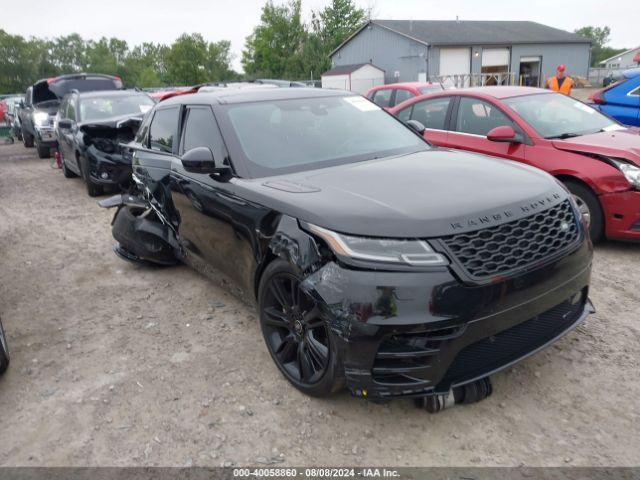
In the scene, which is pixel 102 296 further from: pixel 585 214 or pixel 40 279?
pixel 585 214

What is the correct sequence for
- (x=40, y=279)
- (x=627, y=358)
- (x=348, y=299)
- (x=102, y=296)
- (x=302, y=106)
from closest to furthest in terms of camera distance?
(x=348, y=299) → (x=627, y=358) → (x=302, y=106) → (x=102, y=296) → (x=40, y=279)

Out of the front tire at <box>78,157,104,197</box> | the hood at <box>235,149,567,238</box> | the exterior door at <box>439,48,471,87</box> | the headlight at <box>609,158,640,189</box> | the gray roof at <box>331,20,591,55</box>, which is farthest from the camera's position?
the gray roof at <box>331,20,591,55</box>

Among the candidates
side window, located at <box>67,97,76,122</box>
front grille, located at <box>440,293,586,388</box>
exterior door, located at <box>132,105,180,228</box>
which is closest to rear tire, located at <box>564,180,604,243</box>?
front grille, located at <box>440,293,586,388</box>

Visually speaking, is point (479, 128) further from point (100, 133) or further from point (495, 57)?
point (495, 57)

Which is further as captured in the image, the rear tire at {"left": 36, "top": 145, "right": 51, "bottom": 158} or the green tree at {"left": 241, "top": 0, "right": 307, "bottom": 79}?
the green tree at {"left": 241, "top": 0, "right": 307, "bottom": 79}

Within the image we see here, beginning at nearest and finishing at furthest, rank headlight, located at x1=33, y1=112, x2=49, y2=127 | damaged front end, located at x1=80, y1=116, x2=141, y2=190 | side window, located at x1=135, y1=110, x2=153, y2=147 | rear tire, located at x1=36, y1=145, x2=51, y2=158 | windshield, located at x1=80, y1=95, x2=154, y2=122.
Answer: side window, located at x1=135, y1=110, x2=153, y2=147, damaged front end, located at x1=80, y1=116, x2=141, y2=190, windshield, located at x1=80, y1=95, x2=154, y2=122, headlight, located at x1=33, y1=112, x2=49, y2=127, rear tire, located at x1=36, y1=145, x2=51, y2=158

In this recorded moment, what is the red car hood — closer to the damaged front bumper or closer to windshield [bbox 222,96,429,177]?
windshield [bbox 222,96,429,177]

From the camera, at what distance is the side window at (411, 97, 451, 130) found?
6.45 meters

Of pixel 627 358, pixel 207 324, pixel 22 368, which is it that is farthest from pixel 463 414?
pixel 22 368

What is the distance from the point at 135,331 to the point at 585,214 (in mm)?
3272

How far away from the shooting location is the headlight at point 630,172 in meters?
4.62

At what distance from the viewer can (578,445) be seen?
8.21 ft

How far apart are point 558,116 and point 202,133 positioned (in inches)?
157

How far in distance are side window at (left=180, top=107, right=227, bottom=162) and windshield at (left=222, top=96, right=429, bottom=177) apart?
0.50 ft
